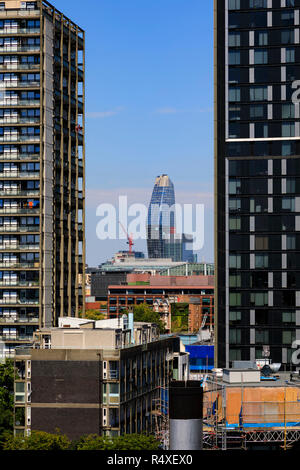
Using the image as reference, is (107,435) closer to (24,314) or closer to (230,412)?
(230,412)

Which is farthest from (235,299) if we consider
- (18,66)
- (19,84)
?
(18,66)

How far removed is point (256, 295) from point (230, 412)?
2008 inches

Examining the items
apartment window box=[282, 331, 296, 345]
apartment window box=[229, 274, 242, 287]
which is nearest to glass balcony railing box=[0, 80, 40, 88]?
apartment window box=[229, 274, 242, 287]

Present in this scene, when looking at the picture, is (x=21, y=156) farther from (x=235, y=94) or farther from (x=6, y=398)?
(x=6, y=398)

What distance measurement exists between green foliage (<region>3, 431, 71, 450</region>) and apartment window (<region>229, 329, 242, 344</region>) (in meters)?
53.1

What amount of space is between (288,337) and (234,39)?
44689 mm

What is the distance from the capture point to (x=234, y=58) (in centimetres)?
13088

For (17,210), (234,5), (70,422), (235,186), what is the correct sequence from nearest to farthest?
1. (70,422)
2. (17,210)
3. (235,186)
4. (234,5)

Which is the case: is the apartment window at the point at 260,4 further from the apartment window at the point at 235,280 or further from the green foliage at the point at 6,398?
the green foliage at the point at 6,398

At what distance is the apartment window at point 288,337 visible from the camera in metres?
127

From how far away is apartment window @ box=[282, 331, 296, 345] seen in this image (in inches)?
4983

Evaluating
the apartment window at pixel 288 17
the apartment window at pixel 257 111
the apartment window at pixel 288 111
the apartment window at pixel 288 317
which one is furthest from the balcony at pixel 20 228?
the apartment window at pixel 288 17

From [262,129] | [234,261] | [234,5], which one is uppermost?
[234,5]

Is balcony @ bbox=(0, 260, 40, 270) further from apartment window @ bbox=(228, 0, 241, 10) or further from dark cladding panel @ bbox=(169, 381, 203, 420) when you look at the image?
dark cladding panel @ bbox=(169, 381, 203, 420)
